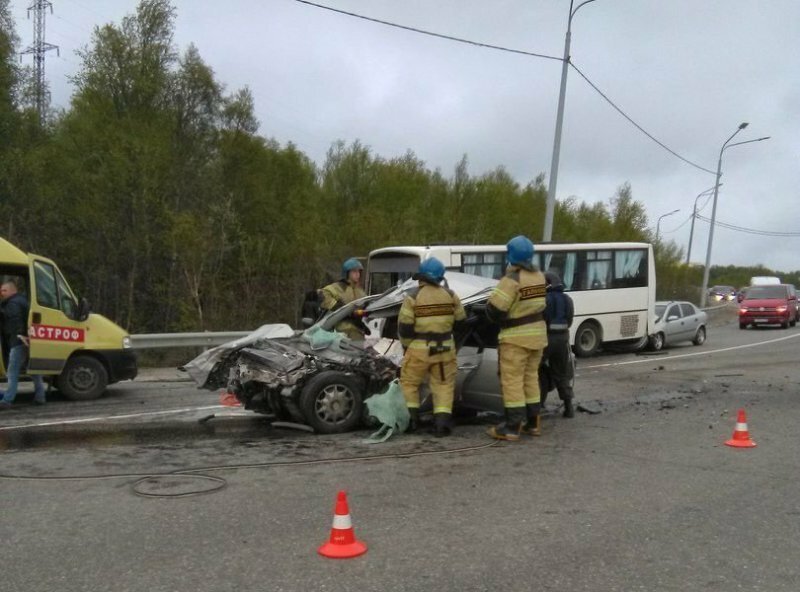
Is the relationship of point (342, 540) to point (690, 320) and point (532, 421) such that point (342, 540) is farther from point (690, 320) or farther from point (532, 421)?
point (690, 320)

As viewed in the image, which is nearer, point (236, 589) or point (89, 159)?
point (236, 589)

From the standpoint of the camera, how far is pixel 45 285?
1083cm

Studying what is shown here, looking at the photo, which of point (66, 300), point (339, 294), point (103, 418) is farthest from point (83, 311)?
point (339, 294)

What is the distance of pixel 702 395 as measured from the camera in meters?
11.0

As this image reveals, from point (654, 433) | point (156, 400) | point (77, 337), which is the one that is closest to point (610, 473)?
point (654, 433)

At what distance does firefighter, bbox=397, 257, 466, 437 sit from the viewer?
7551 mm

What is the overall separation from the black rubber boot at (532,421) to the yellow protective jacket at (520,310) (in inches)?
24.8

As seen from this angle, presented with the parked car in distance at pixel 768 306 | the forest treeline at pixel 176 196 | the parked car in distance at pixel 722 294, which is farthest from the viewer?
the parked car in distance at pixel 722 294

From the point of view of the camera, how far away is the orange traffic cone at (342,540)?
14.4ft

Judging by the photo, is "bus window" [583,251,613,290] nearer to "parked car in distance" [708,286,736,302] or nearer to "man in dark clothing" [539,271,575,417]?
"man in dark clothing" [539,271,575,417]

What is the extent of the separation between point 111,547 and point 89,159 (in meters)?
24.5

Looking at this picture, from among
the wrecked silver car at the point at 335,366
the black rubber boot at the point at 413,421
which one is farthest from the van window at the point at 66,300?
the black rubber boot at the point at 413,421

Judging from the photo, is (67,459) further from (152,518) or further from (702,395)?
(702,395)

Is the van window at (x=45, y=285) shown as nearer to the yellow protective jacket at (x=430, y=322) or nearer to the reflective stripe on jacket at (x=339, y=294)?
the reflective stripe on jacket at (x=339, y=294)
